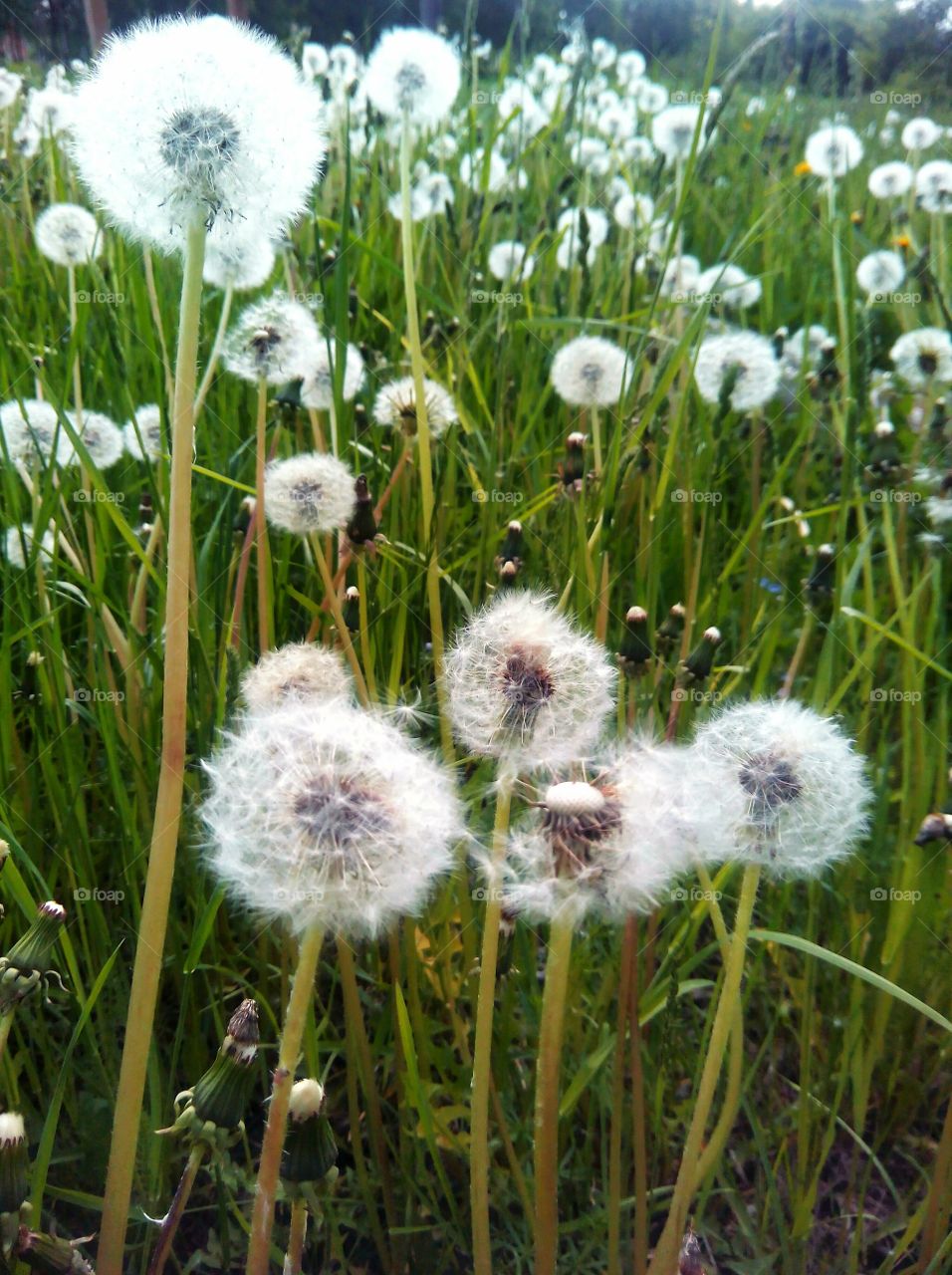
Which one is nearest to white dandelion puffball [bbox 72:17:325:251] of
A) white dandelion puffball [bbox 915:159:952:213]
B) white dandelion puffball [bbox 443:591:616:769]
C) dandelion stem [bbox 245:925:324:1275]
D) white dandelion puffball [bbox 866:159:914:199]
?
white dandelion puffball [bbox 443:591:616:769]

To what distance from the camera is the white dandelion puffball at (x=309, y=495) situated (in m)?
0.96

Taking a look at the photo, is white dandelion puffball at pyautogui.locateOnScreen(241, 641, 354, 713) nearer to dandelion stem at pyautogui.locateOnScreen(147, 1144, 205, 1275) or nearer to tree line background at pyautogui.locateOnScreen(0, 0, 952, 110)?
dandelion stem at pyautogui.locateOnScreen(147, 1144, 205, 1275)

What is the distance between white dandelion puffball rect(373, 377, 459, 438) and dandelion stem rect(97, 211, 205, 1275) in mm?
485

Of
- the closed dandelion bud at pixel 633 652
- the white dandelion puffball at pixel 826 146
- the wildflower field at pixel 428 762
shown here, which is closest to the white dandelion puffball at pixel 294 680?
the wildflower field at pixel 428 762

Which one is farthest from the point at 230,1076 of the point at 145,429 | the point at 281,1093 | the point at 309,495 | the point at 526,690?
the point at 145,429

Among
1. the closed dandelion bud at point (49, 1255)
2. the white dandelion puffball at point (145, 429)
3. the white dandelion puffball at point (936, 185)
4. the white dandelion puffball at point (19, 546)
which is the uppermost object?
the white dandelion puffball at point (936, 185)

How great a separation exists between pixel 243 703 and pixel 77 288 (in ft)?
2.90

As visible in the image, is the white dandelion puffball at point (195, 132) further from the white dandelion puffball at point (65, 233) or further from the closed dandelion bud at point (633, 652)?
the white dandelion puffball at point (65, 233)

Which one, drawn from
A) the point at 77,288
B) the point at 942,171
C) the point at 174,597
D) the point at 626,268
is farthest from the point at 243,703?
the point at 942,171

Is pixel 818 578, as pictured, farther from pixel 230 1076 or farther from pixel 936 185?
pixel 936 185

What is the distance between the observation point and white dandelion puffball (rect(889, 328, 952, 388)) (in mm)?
1444

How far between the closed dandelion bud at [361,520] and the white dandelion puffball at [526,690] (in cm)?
16

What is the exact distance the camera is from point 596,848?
0.58m

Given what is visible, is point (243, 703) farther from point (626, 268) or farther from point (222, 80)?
point (626, 268)
